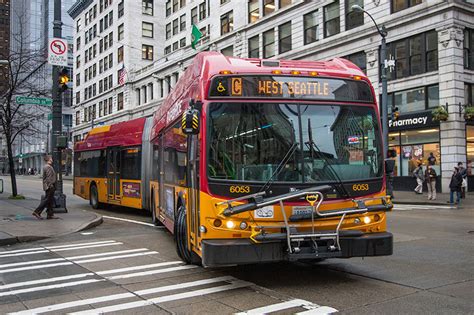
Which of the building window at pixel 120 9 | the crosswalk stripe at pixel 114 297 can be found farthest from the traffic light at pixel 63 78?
the building window at pixel 120 9

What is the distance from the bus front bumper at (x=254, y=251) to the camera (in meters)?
6.05

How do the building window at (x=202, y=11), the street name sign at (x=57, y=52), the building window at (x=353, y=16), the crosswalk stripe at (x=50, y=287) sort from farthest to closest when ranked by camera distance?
the building window at (x=202, y=11) → the building window at (x=353, y=16) → the street name sign at (x=57, y=52) → the crosswalk stripe at (x=50, y=287)

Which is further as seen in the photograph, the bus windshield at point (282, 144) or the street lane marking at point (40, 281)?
the street lane marking at point (40, 281)

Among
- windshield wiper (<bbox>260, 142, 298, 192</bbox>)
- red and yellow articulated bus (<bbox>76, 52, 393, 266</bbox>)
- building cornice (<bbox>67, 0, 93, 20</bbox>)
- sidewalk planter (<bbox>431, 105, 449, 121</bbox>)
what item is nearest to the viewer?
red and yellow articulated bus (<bbox>76, 52, 393, 266</bbox>)

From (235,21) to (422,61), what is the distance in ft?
64.6

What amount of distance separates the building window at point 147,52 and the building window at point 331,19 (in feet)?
111

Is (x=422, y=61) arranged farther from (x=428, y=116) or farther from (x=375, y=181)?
(x=375, y=181)

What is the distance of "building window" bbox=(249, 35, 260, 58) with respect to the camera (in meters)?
39.9

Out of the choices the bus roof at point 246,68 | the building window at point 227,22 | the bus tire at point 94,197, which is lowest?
the bus tire at point 94,197

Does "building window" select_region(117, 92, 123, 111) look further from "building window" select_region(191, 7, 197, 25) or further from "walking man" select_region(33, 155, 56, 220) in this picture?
"walking man" select_region(33, 155, 56, 220)

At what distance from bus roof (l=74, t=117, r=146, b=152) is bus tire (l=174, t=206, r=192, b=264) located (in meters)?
8.52

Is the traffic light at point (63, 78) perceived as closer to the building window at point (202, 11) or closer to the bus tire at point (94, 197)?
the bus tire at point (94, 197)

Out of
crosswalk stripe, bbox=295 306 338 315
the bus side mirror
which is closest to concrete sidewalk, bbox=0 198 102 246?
the bus side mirror

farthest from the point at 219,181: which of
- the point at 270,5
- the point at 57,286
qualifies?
the point at 270,5
